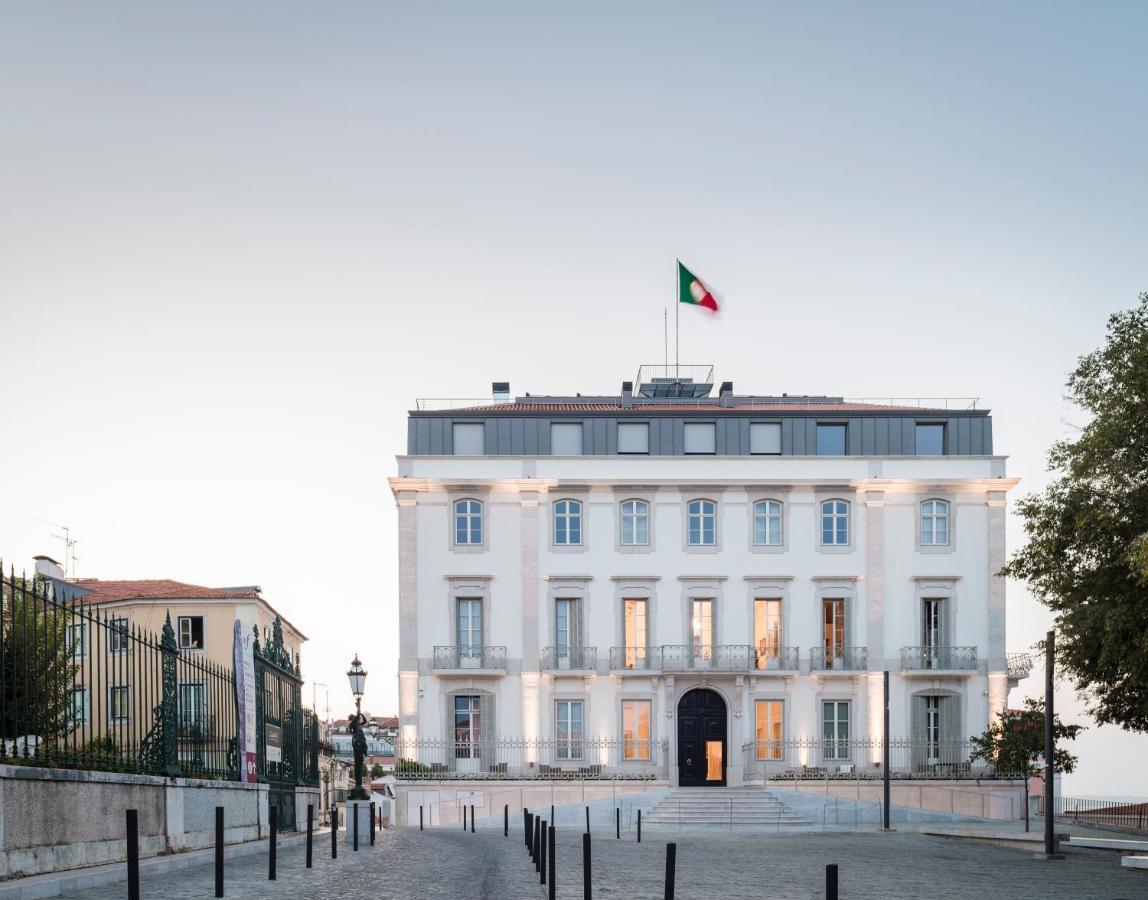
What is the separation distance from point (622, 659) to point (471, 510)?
746 centimetres

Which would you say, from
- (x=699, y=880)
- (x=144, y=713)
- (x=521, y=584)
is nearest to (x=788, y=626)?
(x=521, y=584)

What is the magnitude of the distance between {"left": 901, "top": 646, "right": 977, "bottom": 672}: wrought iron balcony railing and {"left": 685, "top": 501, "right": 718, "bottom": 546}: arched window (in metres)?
7.77

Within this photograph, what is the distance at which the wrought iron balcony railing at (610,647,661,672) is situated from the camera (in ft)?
167

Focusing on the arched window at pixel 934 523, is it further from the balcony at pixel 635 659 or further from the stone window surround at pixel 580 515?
the stone window surround at pixel 580 515

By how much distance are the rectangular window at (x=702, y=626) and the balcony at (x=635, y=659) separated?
1.48 m

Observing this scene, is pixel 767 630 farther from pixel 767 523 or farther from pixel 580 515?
pixel 580 515

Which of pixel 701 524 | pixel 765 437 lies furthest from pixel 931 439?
pixel 701 524

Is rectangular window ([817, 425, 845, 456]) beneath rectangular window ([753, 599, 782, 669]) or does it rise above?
above

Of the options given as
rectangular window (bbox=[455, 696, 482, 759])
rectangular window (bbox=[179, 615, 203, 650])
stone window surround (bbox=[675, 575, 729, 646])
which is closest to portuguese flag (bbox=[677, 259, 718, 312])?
stone window surround (bbox=[675, 575, 729, 646])

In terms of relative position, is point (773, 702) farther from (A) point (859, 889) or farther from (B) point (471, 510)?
(A) point (859, 889)

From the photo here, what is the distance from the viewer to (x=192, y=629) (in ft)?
197

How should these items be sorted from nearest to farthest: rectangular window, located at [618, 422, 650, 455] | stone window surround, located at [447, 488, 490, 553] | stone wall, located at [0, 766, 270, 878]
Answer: stone wall, located at [0, 766, 270, 878] → stone window surround, located at [447, 488, 490, 553] → rectangular window, located at [618, 422, 650, 455]

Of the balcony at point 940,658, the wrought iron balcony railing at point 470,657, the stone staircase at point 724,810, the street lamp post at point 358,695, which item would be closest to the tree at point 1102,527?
the street lamp post at point 358,695

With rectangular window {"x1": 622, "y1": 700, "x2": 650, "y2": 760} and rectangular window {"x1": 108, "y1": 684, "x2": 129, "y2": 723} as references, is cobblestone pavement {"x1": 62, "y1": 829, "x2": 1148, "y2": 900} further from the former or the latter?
rectangular window {"x1": 622, "y1": 700, "x2": 650, "y2": 760}
